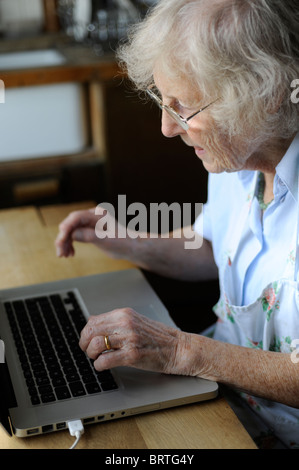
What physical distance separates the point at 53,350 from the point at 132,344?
18cm

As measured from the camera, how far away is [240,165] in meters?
1.17

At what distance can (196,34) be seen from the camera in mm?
1022

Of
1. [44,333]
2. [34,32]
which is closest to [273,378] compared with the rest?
[44,333]

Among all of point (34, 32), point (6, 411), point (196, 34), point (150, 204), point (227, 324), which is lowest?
point (150, 204)

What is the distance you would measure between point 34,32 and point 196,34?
1.86 m

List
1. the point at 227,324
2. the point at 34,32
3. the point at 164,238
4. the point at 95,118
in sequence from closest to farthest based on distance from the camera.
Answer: the point at 227,324, the point at 164,238, the point at 95,118, the point at 34,32

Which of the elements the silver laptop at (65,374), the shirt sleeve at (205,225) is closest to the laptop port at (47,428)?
the silver laptop at (65,374)

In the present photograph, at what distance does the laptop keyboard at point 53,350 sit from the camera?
1009mm

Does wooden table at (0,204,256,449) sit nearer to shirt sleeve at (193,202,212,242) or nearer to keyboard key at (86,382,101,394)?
keyboard key at (86,382,101,394)

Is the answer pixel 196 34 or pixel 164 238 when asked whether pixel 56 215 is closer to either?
pixel 164 238

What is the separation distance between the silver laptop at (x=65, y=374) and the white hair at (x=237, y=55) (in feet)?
1.41

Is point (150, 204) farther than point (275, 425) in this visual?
Yes

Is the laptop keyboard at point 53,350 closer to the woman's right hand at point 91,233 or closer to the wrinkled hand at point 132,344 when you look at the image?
the wrinkled hand at point 132,344

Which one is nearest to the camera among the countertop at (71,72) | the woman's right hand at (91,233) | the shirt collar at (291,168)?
the shirt collar at (291,168)
